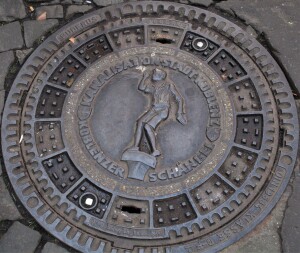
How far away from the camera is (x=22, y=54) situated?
2.93 m

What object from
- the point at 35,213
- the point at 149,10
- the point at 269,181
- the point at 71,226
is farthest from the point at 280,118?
the point at 35,213

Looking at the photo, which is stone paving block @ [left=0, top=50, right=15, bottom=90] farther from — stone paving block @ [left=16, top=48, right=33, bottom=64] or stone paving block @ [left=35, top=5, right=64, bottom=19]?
stone paving block @ [left=35, top=5, right=64, bottom=19]

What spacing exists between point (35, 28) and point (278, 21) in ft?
5.72

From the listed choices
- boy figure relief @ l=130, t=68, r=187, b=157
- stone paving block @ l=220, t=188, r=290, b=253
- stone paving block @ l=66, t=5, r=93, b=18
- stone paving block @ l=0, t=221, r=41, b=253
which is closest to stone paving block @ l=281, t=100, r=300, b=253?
stone paving block @ l=220, t=188, r=290, b=253

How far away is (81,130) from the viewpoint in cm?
268

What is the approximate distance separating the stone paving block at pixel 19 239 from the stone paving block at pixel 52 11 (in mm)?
1475

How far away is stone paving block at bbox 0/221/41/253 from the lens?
2.45 meters

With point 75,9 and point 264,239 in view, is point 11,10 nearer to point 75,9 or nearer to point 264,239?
point 75,9

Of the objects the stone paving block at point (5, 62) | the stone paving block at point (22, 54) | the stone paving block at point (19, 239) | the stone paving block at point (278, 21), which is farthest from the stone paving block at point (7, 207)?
the stone paving block at point (278, 21)

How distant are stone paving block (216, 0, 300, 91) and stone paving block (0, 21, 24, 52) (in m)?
1.44

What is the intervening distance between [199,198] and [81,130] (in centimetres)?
85

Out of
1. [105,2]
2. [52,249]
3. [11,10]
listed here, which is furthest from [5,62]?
[52,249]

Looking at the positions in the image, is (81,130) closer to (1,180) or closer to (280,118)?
(1,180)

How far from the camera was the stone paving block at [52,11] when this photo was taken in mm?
3045
